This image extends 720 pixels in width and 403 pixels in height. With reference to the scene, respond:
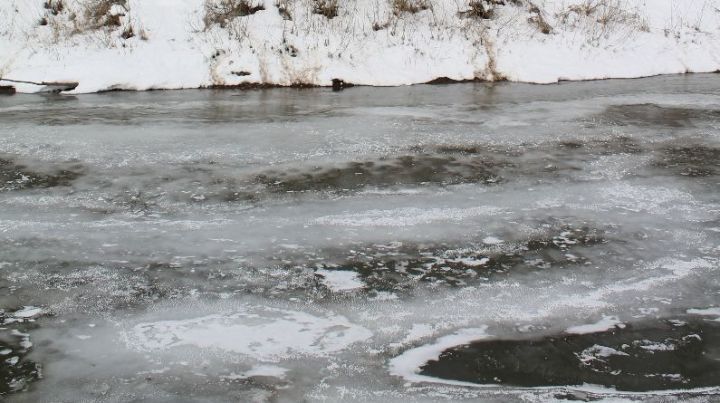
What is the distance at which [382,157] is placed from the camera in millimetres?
5926

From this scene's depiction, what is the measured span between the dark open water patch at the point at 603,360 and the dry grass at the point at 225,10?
9362mm

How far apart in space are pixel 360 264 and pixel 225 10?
8.79 m

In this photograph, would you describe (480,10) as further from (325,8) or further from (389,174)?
(389,174)

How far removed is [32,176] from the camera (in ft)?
17.8

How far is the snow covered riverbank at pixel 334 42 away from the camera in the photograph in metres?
10.2

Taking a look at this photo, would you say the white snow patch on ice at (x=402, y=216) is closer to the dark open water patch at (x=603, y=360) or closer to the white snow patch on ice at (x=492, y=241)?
the white snow patch on ice at (x=492, y=241)

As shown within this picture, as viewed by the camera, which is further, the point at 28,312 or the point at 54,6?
the point at 54,6

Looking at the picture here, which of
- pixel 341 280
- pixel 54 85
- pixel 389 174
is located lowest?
pixel 341 280

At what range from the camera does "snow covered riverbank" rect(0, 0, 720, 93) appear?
403 inches

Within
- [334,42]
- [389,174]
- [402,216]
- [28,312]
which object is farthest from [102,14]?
[28,312]

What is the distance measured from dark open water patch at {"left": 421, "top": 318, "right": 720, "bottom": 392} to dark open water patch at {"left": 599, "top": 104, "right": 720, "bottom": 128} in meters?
4.82

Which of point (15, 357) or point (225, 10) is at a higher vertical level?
point (225, 10)

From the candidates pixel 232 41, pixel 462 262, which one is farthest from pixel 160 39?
pixel 462 262

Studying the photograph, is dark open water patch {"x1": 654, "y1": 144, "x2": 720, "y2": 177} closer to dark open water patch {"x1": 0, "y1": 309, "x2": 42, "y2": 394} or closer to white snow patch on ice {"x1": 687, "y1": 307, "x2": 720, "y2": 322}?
white snow patch on ice {"x1": 687, "y1": 307, "x2": 720, "y2": 322}
